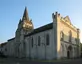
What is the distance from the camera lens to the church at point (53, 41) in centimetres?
3972

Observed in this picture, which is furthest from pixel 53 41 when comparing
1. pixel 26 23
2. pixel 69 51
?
pixel 26 23

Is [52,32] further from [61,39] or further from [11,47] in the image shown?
[11,47]

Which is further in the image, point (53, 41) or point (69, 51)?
point (69, 51)

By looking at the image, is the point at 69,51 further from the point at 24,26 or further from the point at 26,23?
the point at 26,23

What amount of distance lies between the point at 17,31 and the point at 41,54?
22.7m

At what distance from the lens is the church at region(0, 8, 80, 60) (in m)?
39.7

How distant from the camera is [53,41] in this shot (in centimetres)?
3975

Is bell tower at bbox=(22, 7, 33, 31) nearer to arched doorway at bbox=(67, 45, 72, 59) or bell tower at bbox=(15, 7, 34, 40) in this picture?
bell tower at bbox=(15, 7, 34, 40)

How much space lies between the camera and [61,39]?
41125 millimetres

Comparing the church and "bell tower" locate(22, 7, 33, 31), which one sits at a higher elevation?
"bell tower" locate(22, 7, 33, 31)

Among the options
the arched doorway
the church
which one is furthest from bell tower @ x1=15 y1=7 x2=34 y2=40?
the arched doorway

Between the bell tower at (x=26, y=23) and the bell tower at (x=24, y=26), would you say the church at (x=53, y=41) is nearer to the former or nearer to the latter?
the bell tower at (x=24, y=26)

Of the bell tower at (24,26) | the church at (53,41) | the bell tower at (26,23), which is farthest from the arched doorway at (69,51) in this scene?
the bell tower at (26,23)

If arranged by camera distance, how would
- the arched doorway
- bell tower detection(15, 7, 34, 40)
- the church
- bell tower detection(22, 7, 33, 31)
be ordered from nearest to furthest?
the church
the arched doorway
bell tower detection(15, 7, 34, 40)
bell tower detection(22, 7, 33, 31)
